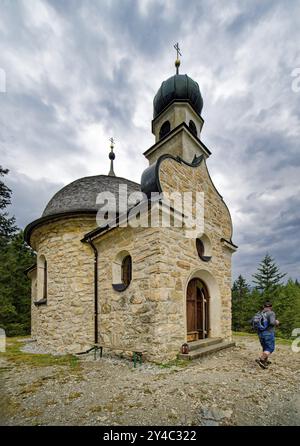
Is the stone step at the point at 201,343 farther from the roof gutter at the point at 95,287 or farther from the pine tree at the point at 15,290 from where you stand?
the pine tree at the point at 15,290

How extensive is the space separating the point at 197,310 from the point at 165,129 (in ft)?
28.8

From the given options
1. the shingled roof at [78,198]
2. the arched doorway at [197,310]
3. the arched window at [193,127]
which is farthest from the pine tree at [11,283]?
the arched window at [193,127]

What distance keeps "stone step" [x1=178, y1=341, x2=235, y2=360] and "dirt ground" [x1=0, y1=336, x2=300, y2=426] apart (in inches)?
6.7

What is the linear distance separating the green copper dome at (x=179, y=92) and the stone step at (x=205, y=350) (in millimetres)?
10478

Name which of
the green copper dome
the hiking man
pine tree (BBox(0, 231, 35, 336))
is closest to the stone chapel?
the green copper dome

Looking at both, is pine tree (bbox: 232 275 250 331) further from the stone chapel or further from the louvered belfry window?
the louvered belfry window

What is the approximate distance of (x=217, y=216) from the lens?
889 centimetres

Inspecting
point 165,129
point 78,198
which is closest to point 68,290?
point 78,198

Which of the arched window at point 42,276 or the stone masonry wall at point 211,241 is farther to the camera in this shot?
the arched window at point 42,276

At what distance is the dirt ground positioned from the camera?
10.3 ft

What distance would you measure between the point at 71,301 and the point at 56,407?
458 centimetres

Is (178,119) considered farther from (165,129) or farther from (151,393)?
(151,393)

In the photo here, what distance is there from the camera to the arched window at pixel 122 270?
23.6 feet

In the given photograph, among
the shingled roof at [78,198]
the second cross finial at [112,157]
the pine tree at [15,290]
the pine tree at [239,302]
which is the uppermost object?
the second cross finial at [112,157]
